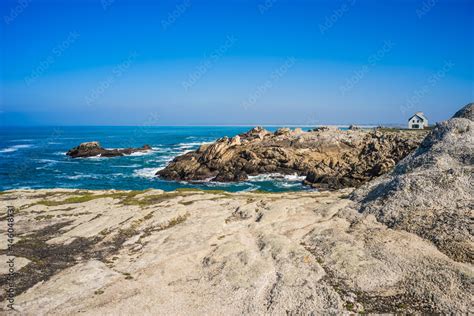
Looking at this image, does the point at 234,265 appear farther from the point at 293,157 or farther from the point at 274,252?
the point at 293,157

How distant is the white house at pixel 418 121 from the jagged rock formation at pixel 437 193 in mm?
174344

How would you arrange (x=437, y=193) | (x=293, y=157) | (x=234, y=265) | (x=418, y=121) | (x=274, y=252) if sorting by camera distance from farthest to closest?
(x=418, y=121) < (x=293, y=157) < (x=437, y=193) < (x=274, y=252) < (x=234, y=265)

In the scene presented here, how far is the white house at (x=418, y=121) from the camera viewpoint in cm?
18812

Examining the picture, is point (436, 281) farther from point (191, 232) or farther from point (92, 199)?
point (92, 199)

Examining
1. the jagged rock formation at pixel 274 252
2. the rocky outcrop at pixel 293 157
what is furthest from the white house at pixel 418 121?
the jagged rock formation at pixel 274 252

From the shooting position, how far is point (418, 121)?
7436 inches

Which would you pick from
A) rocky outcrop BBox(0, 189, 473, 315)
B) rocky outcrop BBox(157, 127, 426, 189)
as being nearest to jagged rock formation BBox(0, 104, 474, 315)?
rocky outcrop BBox(0, 189, 473, 315)

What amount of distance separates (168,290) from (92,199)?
2549 centimetres

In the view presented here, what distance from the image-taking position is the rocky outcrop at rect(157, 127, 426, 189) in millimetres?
80938

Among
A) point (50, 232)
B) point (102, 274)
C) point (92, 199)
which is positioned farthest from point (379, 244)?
point (92, 199)

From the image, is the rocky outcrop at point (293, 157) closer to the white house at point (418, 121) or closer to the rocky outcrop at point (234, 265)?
the rocky outcrop at point (234, 265)

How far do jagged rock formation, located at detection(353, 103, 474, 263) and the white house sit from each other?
572ft

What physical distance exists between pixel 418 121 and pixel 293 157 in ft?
442

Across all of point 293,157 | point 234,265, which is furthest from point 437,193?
point 293,157
